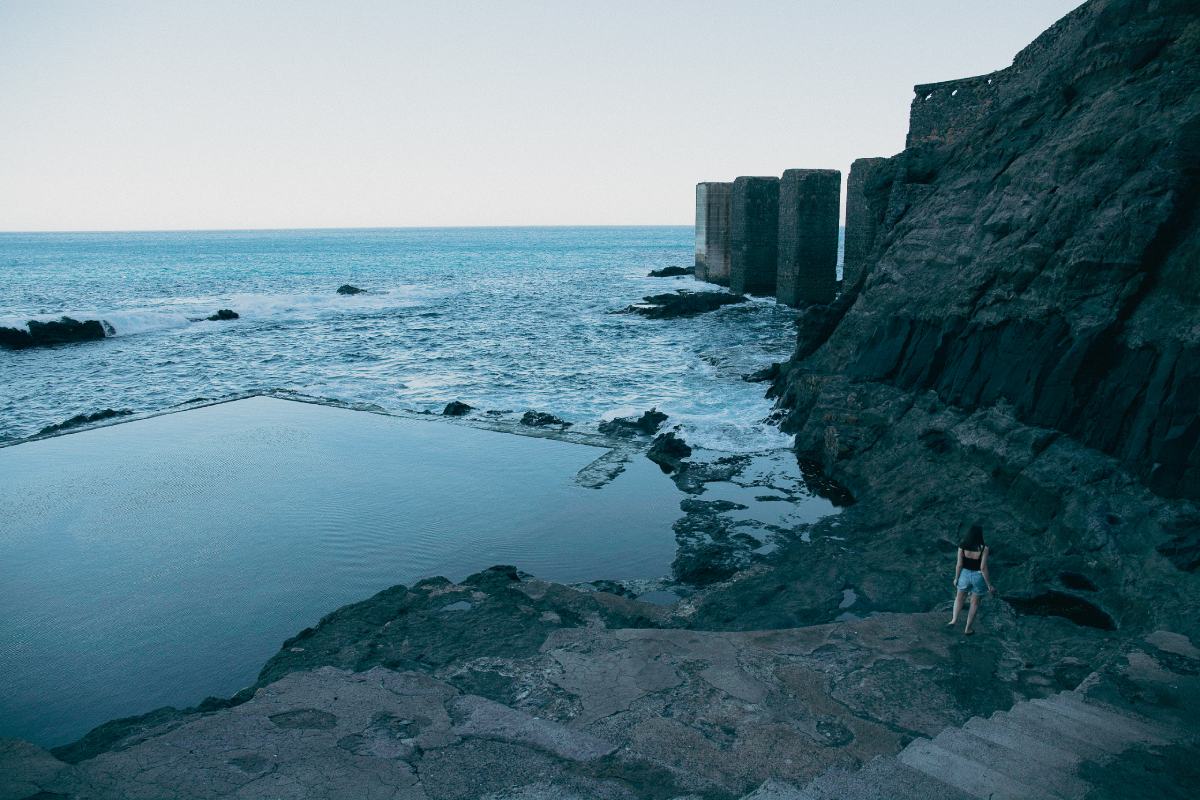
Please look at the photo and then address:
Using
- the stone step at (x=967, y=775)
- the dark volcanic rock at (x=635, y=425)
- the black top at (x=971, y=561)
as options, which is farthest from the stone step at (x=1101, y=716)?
the dark volcanic rock at (x=635, y=425)

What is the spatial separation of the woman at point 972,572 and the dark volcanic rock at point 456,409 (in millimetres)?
11762

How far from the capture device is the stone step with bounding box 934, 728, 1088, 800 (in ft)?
12.9

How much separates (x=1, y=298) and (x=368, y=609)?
55582 mm

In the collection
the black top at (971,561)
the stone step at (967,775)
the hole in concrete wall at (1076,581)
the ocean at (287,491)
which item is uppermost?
the black top at (971,561)

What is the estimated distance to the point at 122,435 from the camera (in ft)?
49.5

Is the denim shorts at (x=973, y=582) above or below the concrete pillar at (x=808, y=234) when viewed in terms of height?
below

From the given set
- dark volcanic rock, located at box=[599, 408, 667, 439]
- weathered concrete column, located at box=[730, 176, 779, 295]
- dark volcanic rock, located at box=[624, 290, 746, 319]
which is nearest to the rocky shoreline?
dark volcanic rock, located at box=[599, 408, 667, 439]

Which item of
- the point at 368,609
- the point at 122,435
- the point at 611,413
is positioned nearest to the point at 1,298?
the point at 122,435

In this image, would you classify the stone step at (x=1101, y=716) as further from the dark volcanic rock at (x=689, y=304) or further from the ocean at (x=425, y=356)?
the dark volcanic rock at (x=689, y=304)

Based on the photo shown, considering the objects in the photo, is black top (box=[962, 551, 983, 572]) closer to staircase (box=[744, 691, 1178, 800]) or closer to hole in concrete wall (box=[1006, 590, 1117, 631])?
hole in concrete wall (box=[1006, 590, 1117, 631])

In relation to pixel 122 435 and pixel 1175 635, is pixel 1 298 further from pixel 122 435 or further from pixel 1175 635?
pixel 1175 635

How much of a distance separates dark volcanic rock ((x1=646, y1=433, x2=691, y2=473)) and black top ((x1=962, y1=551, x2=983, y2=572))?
5.98 metres

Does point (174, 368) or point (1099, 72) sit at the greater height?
point (1099, 72)

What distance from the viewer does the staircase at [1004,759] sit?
153 inches
